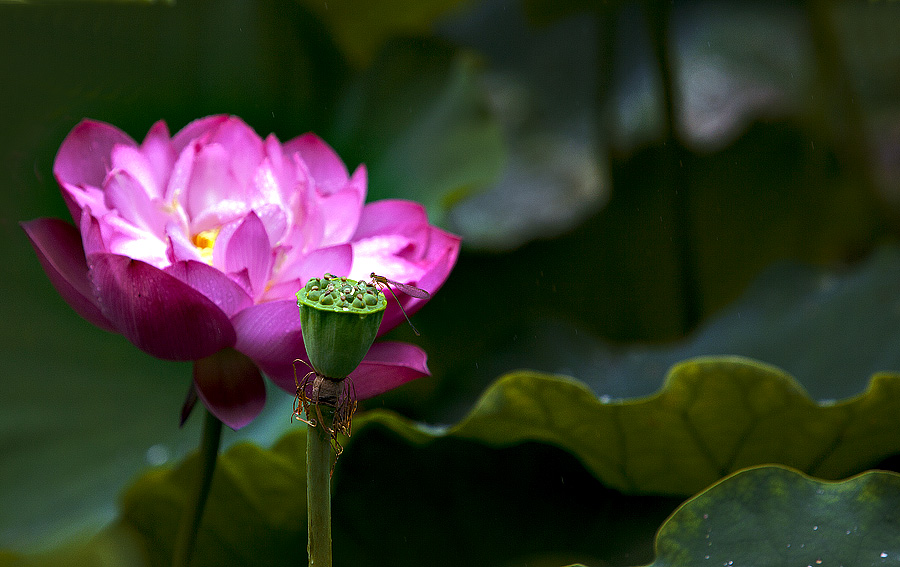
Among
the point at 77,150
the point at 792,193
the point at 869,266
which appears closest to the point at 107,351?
the point at 77,150

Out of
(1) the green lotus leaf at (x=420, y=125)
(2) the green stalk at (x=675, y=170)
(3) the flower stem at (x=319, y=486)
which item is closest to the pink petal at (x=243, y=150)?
(3) the flower stem at (x=319, y=486)

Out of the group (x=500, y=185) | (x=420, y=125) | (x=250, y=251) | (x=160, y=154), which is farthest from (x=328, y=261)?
(x=500, y=185)

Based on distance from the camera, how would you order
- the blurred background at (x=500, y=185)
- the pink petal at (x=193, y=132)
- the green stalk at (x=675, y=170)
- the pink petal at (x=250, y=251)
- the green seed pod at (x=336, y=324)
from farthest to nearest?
the green stalk at (x=675, y=170)
the blurred background at (x=500, y=185)
the pink petal at (x=193, y=132)
the pink petal at (x=250, y=251)
the green seed pod at (x=336, y=324)

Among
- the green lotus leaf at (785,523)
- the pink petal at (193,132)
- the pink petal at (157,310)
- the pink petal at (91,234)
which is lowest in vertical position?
the green lotus leaf at (785,523)

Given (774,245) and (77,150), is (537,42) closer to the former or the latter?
(774,245)

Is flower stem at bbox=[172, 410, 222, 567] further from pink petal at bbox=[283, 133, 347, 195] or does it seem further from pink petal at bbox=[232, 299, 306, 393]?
pink petal at bbox=[283, 133, 347, 195]

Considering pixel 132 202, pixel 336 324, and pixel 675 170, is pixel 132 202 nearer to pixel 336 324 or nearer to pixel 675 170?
pixel 336 324

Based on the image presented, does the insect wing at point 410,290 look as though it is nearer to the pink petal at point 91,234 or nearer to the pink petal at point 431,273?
the pink petal at point 431,273

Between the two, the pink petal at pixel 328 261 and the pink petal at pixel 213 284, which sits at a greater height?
the pink petal at pixel 328 261
